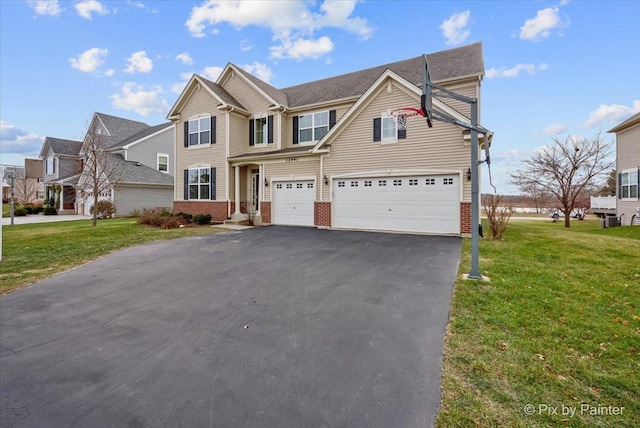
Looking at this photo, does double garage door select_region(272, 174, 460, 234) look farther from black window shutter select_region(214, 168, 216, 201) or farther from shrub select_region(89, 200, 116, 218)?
shrub select_region(89, 200, 116, 218)

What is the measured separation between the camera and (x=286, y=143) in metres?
18.2

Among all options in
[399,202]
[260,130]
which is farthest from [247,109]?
[399,202]

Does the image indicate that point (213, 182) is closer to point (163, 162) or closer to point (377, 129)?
point (377, 129)

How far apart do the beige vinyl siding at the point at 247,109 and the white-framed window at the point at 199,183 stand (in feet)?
7.74

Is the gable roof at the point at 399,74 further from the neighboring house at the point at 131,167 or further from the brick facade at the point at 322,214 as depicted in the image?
the neighboring house at the point at 131,167

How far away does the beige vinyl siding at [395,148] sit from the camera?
39.3 feet

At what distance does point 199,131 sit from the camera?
1895 centimetres

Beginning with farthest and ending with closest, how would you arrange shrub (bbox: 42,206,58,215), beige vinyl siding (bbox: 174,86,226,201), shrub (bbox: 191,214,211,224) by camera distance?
shrub (bbox: 42,206,58,215), beige vinyl siding (bbox: 174,86,226,201), shrub (bbox: 191,214,211,224)

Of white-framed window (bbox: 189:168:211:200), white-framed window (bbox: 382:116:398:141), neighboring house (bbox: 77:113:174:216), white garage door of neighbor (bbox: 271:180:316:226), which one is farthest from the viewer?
neighboring house (bbox: 77:113:174:216)

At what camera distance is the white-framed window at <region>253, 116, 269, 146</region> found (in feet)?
60.3

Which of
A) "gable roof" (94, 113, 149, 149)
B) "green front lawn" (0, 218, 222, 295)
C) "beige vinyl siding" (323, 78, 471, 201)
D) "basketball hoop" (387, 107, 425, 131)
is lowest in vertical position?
"green front lawn" (0, 218, 222, 295)

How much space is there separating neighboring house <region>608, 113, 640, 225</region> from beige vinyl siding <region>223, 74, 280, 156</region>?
2076cm

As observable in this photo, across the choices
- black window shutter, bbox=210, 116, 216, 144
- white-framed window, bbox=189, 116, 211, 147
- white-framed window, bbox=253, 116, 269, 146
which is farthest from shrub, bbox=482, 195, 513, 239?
A: white-framed window, bbox=189, 116, 211, 147

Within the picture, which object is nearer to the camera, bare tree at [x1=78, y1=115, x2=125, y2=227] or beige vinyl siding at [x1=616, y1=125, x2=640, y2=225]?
beige vinyl siding at [x1=616, y1=125, x2=640, y2=225]
